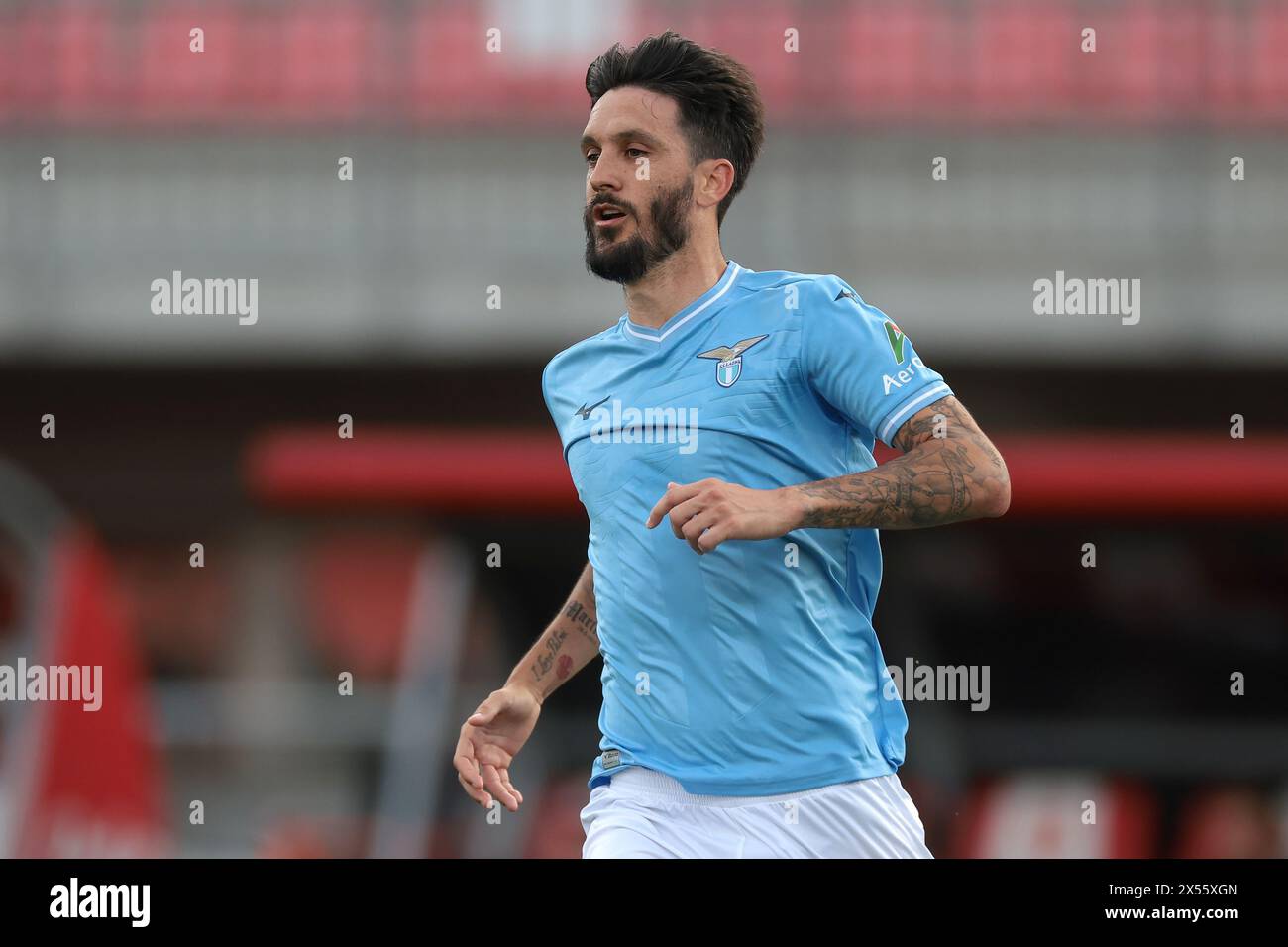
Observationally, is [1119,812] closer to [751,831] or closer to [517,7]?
[517,7]

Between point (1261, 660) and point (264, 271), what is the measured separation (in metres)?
10.8

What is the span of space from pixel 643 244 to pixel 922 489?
91 cm

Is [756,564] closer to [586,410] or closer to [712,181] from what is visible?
[586,410]

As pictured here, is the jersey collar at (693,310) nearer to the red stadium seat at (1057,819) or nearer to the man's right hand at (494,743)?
the man's right hand at (494,743)

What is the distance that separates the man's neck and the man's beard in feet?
0.09

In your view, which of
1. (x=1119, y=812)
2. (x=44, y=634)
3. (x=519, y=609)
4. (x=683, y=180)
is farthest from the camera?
(x=519, y=609)

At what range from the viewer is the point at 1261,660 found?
1731cm

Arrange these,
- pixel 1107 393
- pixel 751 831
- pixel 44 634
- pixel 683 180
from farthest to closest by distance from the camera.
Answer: pixel 1107 393
pixel 44 634
pixel 683 180
pixel 751 831

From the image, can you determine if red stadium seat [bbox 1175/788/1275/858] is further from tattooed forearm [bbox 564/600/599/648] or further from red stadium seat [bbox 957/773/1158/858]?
tattooed forearm [bbox 564/600/599/648]

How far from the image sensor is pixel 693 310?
399 centimetres

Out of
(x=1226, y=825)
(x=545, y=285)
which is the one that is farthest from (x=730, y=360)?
(x=545, y=285)

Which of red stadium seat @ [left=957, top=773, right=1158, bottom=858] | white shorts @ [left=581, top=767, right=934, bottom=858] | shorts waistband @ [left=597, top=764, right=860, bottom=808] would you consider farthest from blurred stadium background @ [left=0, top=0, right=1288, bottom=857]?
white shorts @ [left=581, top=767, right=934, bottom=858]

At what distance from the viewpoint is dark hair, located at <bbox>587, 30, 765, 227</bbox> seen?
13.3 feet

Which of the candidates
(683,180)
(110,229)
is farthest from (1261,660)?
(683,180)
